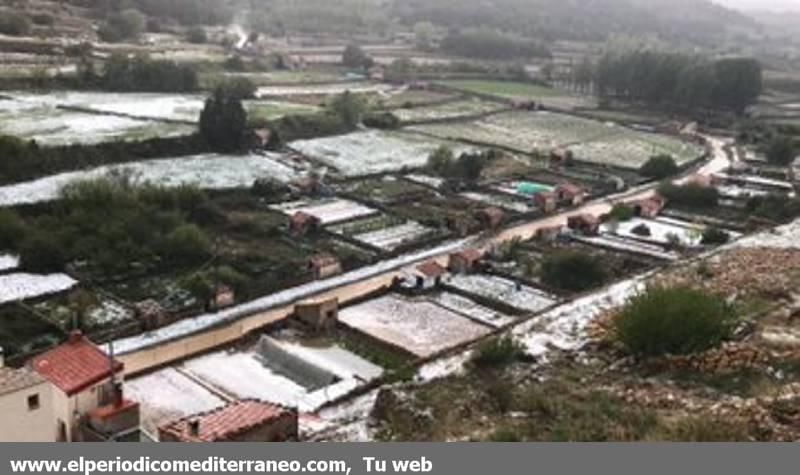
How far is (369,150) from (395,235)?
1229 cm

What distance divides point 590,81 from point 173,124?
3256 centimetres

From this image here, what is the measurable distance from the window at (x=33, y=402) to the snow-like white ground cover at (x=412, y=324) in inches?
308

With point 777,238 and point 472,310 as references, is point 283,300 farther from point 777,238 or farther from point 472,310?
point 777,238

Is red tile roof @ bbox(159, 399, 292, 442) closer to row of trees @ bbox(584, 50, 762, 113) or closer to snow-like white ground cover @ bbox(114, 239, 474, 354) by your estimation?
snow-like white ground cover @ bbox(114, 239, 474, 354)

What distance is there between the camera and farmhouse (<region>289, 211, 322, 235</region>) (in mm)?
26969

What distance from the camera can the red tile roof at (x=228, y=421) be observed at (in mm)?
13672

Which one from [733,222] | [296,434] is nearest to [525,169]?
[733,222]

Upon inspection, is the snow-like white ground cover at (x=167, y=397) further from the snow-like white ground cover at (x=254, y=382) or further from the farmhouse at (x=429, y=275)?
the farmhouse at (x=429, y=275)

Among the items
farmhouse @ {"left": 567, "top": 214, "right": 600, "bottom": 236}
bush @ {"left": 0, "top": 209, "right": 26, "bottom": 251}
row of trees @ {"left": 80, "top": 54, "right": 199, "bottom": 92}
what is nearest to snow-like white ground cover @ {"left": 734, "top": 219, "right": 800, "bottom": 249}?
farmhouse @ {"left": 567, "top": 214, "right": 600, "bottom": 236}

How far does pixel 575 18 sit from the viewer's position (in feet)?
362

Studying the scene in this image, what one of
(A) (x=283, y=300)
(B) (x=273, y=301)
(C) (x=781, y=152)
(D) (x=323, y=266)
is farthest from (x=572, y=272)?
(C) (x=781, y=152)

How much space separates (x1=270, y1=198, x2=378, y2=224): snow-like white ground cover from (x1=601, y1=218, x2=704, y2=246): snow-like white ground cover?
24.5 feet
